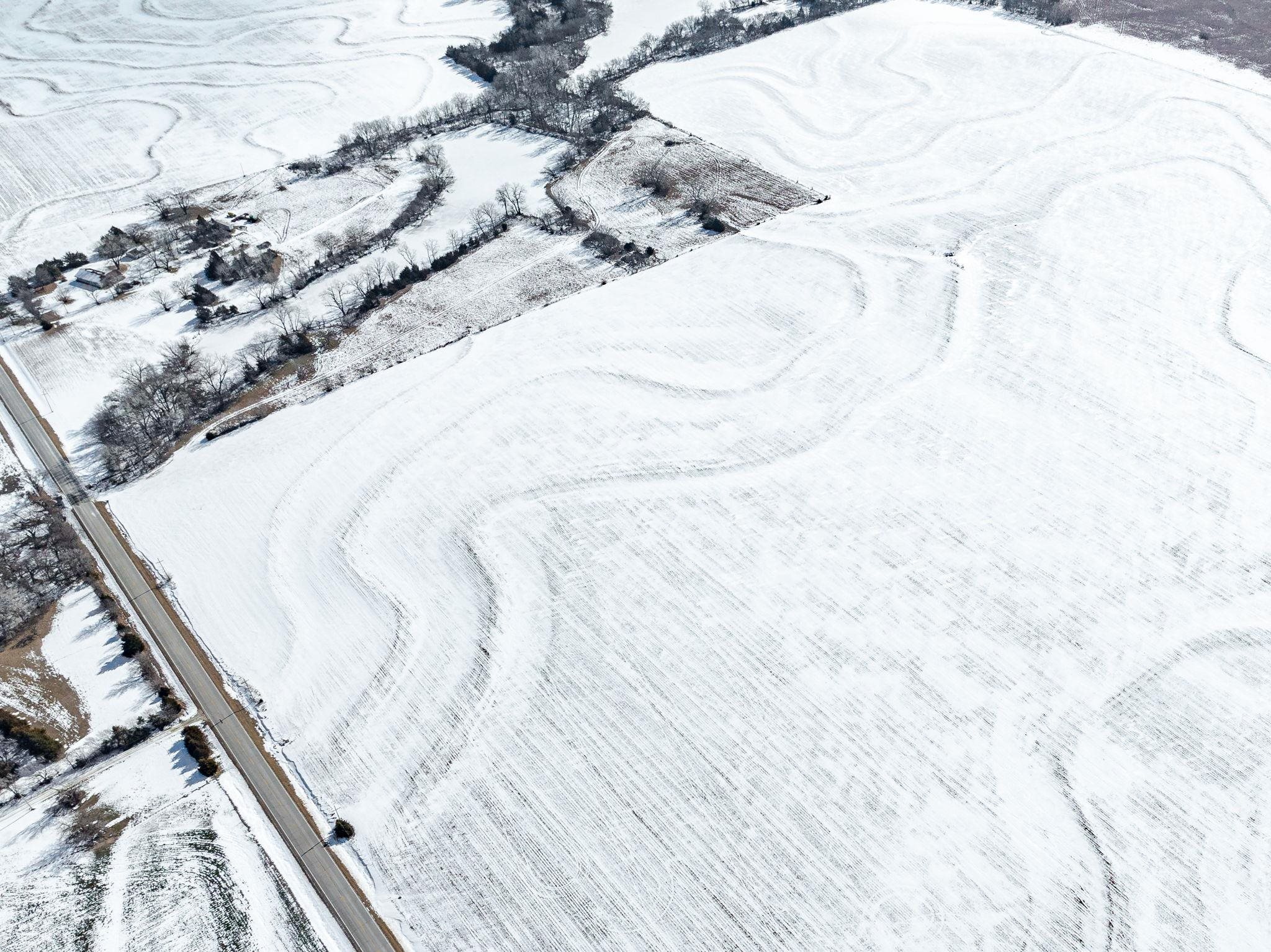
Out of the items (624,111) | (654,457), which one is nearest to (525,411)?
(654,457)

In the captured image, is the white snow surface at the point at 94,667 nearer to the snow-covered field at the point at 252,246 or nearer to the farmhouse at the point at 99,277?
the snow-covered field at the point at 252,246

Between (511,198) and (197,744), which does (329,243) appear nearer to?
(511,198)

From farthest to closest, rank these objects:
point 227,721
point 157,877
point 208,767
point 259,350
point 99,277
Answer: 1. point 99,277
2. point 259,350
3. point 227,721
4. point 208,767
5. point 157,877

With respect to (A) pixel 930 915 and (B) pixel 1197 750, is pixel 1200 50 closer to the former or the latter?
(B) pixel 1197 750

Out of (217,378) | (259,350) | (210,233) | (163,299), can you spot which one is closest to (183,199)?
(210,233)

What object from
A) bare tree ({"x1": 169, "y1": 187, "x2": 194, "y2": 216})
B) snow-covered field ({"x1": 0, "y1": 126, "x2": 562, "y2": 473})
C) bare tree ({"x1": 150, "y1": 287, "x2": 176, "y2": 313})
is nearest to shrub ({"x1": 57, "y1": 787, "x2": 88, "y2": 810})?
snow-covered field ({"x1": 0, "y1": 126, "x2": 562, "y2": 473})
